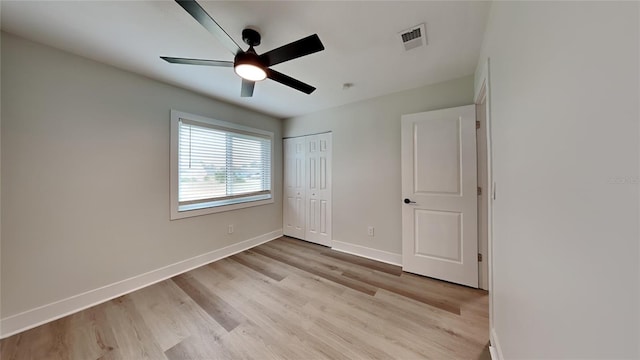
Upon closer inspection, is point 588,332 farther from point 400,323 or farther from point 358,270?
point 358,270

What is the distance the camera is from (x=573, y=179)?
0.57 metres

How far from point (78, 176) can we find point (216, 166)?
130cm

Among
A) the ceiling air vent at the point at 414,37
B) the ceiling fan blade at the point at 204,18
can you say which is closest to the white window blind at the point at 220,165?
the ceiling fan blade at the point at 204,18

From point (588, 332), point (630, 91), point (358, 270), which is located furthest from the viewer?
point (358, 270)

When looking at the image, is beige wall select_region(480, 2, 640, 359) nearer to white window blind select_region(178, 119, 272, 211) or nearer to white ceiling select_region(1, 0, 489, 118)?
white ceiling select_region(1, 0, 489, 118)

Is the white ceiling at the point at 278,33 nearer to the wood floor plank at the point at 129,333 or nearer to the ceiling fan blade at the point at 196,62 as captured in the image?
the ceiling fan blade at the point at 196,62

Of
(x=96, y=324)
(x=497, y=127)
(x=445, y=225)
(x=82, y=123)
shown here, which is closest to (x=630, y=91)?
(x=497, y=127)

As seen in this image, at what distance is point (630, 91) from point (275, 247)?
3453mm

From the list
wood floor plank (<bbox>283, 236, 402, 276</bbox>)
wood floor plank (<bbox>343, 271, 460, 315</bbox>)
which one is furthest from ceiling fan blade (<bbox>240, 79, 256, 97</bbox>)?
wood floor plank (<bbox>283, 236, 402, 276</bbox>)

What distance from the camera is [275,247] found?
3312 millimetres

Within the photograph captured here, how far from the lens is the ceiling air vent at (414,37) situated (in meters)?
1.53

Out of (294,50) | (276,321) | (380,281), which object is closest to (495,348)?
(380,281)

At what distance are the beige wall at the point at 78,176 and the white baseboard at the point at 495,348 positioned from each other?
309 cm

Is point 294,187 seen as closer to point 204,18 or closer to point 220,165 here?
point 220,165
